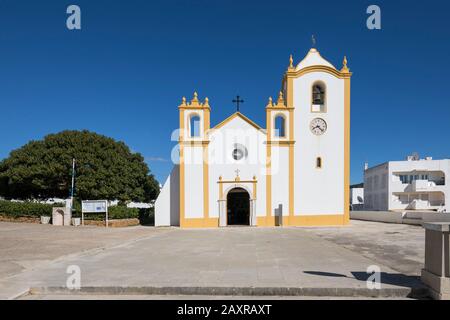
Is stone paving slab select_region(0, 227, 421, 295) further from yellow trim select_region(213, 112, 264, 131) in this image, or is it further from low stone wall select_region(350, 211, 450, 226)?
low stone wall select_region(350, 211, 450, 226)

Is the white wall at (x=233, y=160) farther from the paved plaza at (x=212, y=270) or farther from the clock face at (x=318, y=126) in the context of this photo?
the paved plaza at (x=212, y=270)

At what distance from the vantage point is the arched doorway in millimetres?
26938

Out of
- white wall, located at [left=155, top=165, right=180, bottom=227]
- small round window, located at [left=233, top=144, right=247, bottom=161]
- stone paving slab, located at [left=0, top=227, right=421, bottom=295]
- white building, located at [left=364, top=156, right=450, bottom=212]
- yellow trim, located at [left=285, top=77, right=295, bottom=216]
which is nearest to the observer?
stone paving slab, located at [left=0, top=227, right=421, bottom=295]

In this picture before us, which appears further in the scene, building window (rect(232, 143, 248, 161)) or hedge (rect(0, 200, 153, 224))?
building window (rect(232, 143, 248, 161))

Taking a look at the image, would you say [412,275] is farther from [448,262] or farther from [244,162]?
[244,162]

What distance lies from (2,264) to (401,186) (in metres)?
45.0

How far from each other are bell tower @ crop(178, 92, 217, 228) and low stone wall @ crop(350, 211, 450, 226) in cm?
1463

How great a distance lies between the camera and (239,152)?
81.8 ft

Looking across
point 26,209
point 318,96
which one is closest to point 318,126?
point 318,96

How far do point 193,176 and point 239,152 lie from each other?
3.76 m

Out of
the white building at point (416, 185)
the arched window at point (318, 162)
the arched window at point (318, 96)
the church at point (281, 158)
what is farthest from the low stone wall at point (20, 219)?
the white building at point (416, 185)

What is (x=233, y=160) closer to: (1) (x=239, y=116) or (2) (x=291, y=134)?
(1) (x=239, y=116)

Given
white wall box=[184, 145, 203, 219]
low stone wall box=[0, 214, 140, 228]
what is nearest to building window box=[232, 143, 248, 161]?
white wall box=[184, 145, 203, 219]
